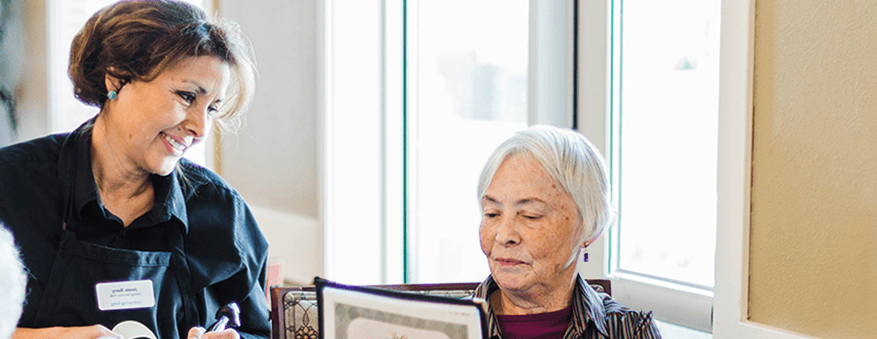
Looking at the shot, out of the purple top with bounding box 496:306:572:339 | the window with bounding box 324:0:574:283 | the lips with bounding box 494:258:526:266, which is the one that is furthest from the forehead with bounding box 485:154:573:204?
the window with bounding box 324:0:574:283

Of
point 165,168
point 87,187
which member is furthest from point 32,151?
point 165,168

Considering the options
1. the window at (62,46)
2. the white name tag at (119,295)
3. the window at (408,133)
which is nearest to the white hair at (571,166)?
the white name tag at (119,295)

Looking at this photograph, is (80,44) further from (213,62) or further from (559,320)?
(559,320)

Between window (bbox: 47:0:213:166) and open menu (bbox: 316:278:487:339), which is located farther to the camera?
window (bbox: 47:0:213:166)

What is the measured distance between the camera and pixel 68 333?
5.10 feet

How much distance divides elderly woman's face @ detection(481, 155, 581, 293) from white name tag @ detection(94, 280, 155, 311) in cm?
80

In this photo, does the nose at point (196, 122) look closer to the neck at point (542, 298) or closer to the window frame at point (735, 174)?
the neck at point (542, 298)

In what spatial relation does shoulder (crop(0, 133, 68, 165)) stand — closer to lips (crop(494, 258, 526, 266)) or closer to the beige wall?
lips (crop(494, 258, 526, 266))

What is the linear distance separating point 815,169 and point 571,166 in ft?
1.57

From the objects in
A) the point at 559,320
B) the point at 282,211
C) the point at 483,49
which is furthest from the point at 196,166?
the point at 282,211

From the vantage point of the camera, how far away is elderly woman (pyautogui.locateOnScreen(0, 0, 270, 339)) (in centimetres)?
161

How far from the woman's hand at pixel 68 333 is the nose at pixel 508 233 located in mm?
817

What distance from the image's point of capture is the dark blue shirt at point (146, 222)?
5.27 ft

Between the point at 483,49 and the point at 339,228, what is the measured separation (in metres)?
0.91
